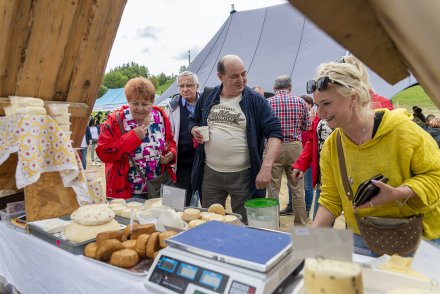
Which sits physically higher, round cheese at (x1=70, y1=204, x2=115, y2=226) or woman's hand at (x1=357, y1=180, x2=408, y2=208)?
woman's hand at (x1=357, y1=180, x2=408, y2=208)

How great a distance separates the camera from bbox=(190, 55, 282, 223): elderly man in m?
2.52

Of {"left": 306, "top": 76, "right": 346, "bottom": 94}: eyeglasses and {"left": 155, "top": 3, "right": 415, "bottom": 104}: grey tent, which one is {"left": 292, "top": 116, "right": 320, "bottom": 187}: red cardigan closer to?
{"left": 306, "top": 76, "right": 346, "bottom": 94}: eyeglasses

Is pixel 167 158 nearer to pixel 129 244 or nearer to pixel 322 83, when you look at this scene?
pixel 129 244

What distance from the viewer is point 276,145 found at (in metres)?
2.53

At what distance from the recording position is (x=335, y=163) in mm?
1622

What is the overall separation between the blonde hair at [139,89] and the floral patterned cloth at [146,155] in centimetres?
17

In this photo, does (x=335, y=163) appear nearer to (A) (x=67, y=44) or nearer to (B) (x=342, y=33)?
(B) (x=342, y=33)

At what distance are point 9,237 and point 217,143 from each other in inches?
58.1

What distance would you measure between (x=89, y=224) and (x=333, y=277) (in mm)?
1191

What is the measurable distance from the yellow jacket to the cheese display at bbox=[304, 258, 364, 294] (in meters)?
0.85

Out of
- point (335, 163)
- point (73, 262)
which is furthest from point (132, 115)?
point (335, 163)

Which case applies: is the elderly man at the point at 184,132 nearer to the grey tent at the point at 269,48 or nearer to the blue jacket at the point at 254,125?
the blue jacket at the point at 254,125

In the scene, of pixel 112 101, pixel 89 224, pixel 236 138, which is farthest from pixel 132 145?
pixel 112 101

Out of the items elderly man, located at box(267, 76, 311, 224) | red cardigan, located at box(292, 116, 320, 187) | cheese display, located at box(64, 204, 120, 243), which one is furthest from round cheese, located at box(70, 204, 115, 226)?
elderly man, located at box(267, 76, 311, 224)
